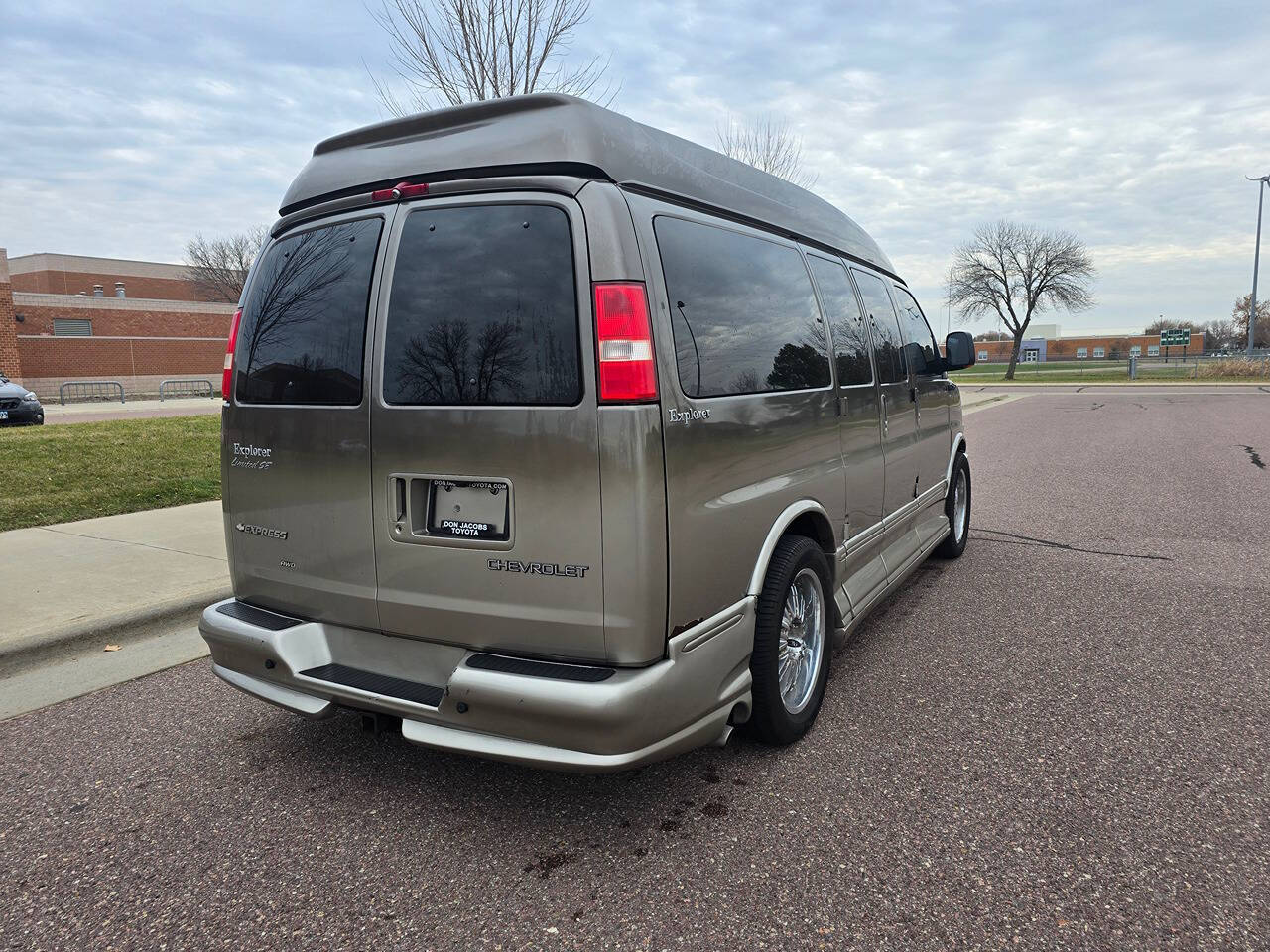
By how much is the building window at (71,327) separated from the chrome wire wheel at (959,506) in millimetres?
46028

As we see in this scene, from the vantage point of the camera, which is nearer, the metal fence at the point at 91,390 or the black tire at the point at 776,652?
the black tire at the point at 776,652

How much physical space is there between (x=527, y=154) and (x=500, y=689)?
1.67 meters

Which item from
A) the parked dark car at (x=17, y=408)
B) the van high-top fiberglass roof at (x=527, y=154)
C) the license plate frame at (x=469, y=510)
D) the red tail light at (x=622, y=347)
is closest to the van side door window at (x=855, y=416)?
the van high-top fiberglass roof at (x=527, y=154)

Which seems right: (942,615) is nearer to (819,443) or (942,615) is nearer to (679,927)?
(819,443)

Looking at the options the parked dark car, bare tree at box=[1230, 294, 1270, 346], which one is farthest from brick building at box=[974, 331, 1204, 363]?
the parked dark car

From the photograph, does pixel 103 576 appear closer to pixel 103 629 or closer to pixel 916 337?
pixel 103 629

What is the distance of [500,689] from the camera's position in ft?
8.24

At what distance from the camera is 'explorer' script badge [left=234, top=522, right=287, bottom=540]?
3.11 m

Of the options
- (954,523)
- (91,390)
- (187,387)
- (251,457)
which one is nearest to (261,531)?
(251,457)

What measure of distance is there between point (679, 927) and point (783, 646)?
1.31 meters

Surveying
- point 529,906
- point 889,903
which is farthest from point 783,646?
point 529,906

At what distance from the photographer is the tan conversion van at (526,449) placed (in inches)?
99.5

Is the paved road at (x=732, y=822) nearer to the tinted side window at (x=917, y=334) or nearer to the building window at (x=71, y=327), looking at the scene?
the tinted side window at (x=917, y=334)

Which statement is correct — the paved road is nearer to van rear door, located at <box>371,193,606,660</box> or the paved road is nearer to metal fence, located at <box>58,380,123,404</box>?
van rear door, located at <box>371,193,606,660</box>
